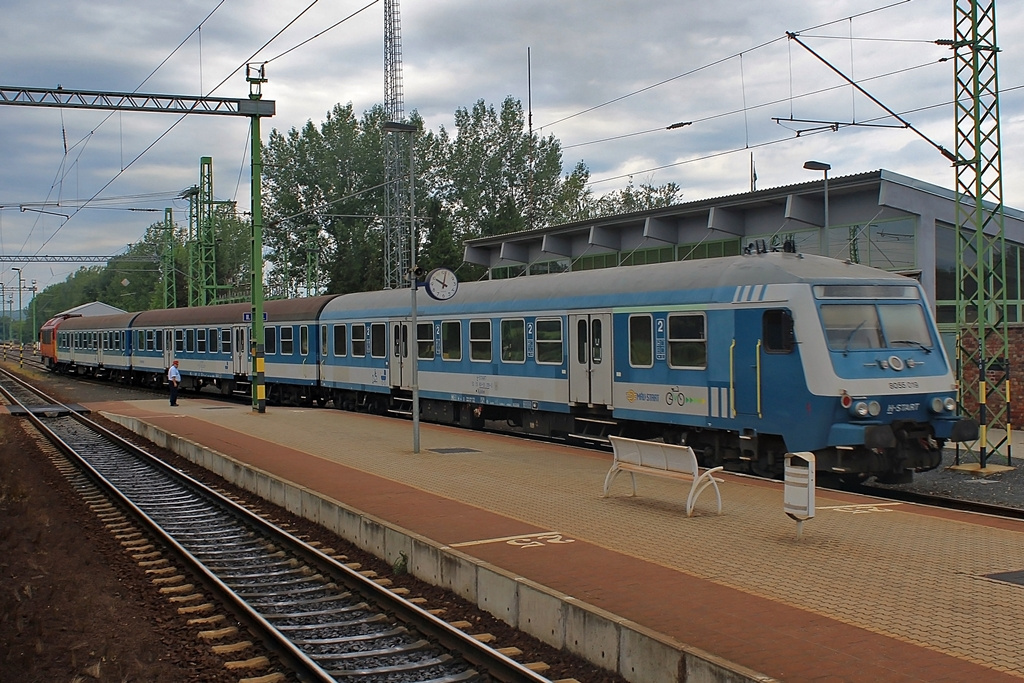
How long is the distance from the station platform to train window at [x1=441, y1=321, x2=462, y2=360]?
6138 mm

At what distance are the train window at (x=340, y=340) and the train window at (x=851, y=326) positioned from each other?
16.4 m

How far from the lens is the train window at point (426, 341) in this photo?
22891 mm

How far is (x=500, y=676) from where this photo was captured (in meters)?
6.58

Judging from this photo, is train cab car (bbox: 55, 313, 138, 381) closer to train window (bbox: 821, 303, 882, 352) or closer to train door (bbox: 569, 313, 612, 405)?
train door (bbox: 569, 313, 612, 405)

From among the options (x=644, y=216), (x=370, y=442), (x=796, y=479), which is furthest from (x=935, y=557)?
(x=644, y=216)

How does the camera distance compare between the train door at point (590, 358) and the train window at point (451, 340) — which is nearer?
the train door at point (590, 358)

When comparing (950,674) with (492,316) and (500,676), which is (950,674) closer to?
(500,676)

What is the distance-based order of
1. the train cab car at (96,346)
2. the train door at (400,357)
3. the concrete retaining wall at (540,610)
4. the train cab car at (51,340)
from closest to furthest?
the concrete retaining wall at (540,610), the train door at (400,357), the train cab car at (96,346), the train cab car at (51,340)

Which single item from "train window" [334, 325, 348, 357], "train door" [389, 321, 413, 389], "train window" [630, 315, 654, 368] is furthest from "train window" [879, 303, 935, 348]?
"train window" [334, 325, 348, 357]

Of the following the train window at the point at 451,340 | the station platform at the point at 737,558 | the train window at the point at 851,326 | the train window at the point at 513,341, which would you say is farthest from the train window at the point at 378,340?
the train window at the point at 851,326

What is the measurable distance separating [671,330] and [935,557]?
716 cm

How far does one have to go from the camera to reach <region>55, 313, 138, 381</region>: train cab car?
47.2m

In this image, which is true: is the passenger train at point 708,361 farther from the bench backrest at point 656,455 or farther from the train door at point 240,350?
the train door at point 240,350

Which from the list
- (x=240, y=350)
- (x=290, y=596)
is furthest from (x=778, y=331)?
(x=240, y=350)
